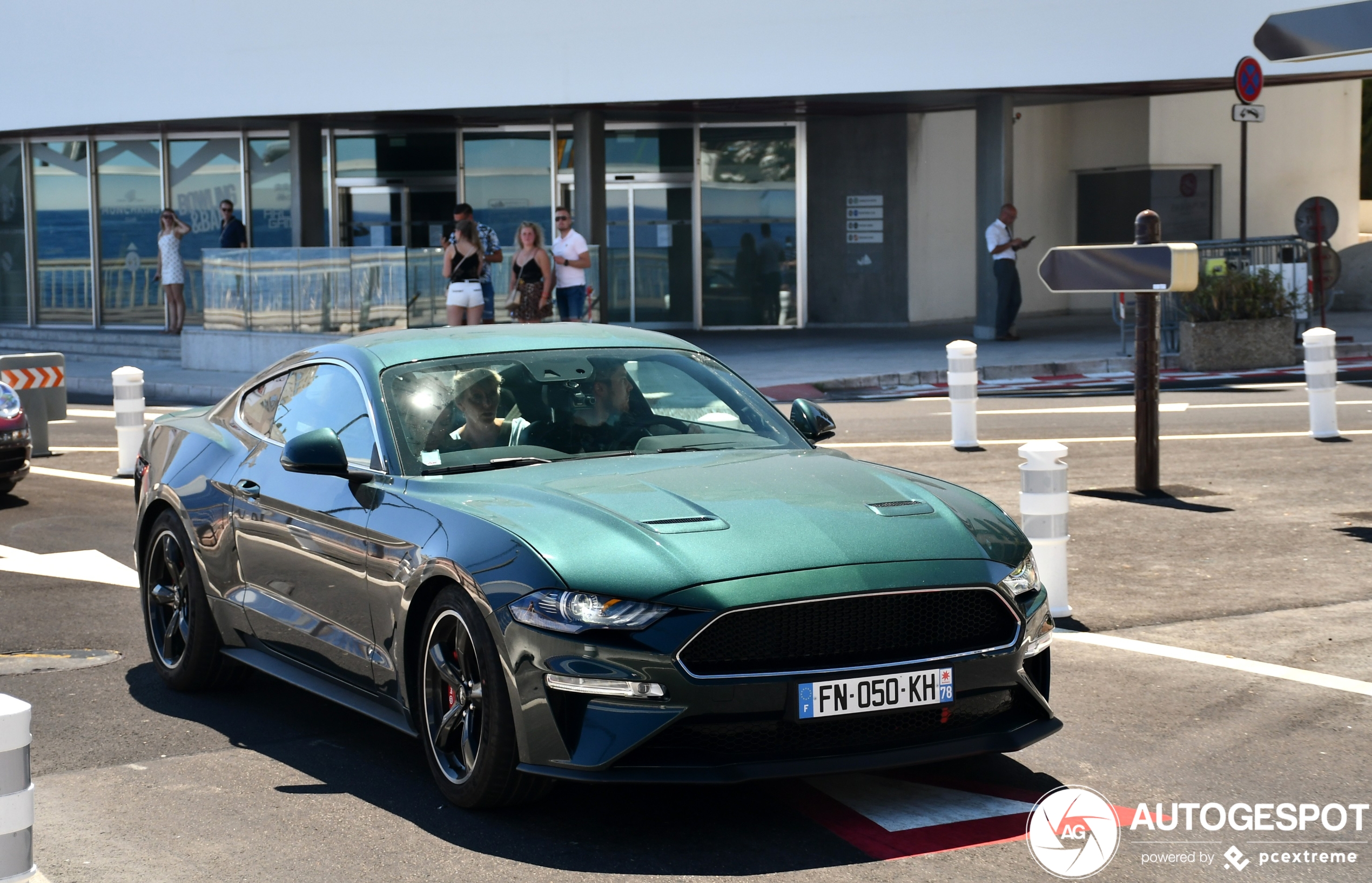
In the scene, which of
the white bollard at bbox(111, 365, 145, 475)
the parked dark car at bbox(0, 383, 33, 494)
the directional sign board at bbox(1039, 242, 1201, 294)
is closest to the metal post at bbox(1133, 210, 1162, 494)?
the directional sign board at bbox(1039, 242, 1201, 294)

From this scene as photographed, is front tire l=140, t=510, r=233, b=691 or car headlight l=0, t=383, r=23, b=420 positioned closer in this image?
front tire l=140, t=510, r=233, b=691

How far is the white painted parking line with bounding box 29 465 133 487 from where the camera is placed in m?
13.3

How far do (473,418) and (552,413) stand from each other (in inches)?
10.8

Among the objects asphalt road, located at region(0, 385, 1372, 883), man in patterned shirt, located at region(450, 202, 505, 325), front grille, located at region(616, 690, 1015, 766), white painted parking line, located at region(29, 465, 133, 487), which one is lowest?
asphalt road, located at region(0, 385, 1372, 883)

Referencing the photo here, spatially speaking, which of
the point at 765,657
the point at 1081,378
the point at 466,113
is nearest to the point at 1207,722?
the point at 765,657

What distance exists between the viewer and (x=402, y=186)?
97.9ft

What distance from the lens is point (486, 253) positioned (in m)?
20.2

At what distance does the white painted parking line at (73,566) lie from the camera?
937 cm

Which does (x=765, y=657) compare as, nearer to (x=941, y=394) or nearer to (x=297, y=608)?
(x=297, y=608)

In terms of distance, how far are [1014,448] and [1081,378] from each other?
22.9 feet

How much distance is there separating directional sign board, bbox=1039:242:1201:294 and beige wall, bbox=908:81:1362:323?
1905cm

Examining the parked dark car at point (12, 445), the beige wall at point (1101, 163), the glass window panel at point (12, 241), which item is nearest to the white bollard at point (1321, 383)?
the parked dark car at point (12, 445)

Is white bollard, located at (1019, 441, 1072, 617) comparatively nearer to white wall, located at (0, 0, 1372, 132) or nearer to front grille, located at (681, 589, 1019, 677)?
front grille, located at (681, 589, 1019, 677)

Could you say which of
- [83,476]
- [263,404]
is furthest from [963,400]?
[263,404]
